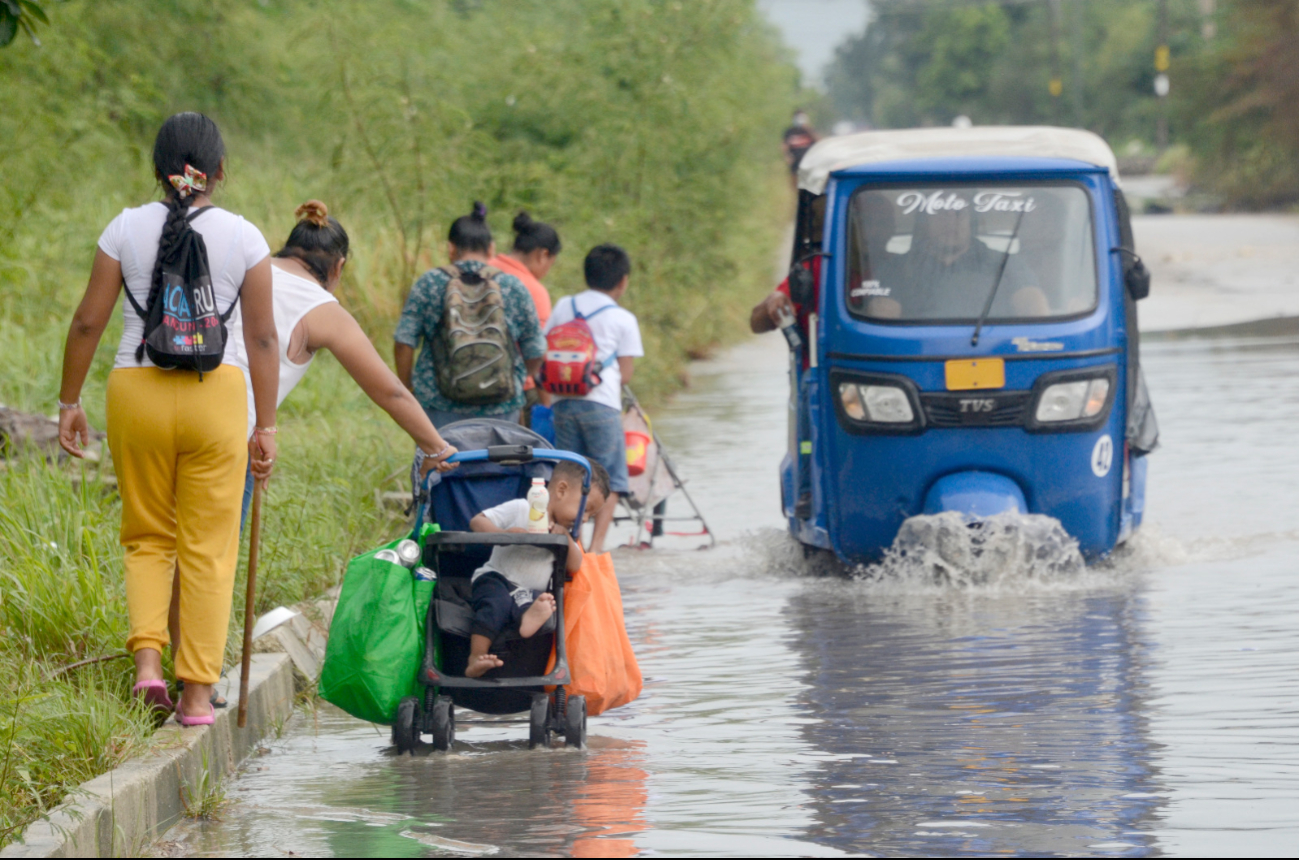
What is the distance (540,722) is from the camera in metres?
6.36

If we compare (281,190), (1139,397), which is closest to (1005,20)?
(281,190)

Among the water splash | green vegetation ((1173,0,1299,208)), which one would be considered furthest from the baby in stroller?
green vegetation ((1173,0,1299,208))

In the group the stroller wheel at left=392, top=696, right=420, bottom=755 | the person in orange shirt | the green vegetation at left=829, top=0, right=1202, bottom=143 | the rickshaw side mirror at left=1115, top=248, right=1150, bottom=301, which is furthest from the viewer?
the green vegetation at left=829, top=0, right=1202, bottom=143

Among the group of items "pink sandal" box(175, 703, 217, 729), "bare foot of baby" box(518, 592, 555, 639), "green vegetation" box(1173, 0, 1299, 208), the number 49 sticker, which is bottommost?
"pink sandal" box(175, 703, 217, 729)

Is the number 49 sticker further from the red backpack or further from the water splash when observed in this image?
the red backpack

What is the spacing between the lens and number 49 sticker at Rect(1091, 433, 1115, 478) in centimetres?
916

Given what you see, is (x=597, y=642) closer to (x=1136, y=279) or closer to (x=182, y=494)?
(x=182, y=494)

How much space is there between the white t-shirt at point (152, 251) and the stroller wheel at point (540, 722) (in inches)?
67.8

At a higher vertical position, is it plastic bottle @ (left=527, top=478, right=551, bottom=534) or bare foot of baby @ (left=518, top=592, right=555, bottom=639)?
plastic bottle @ (left=527, top=478, right=551, bottom=534)

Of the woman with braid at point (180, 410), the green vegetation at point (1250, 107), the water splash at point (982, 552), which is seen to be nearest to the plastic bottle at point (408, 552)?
the woman with braid at point (180, 410)

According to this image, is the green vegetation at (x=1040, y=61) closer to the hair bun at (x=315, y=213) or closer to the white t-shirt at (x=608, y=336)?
the white t-shirt at (x=608, y=336)

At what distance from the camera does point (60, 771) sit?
5277mm

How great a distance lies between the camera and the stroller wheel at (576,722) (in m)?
6.34

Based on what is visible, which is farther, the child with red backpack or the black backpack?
the child with red backpack
